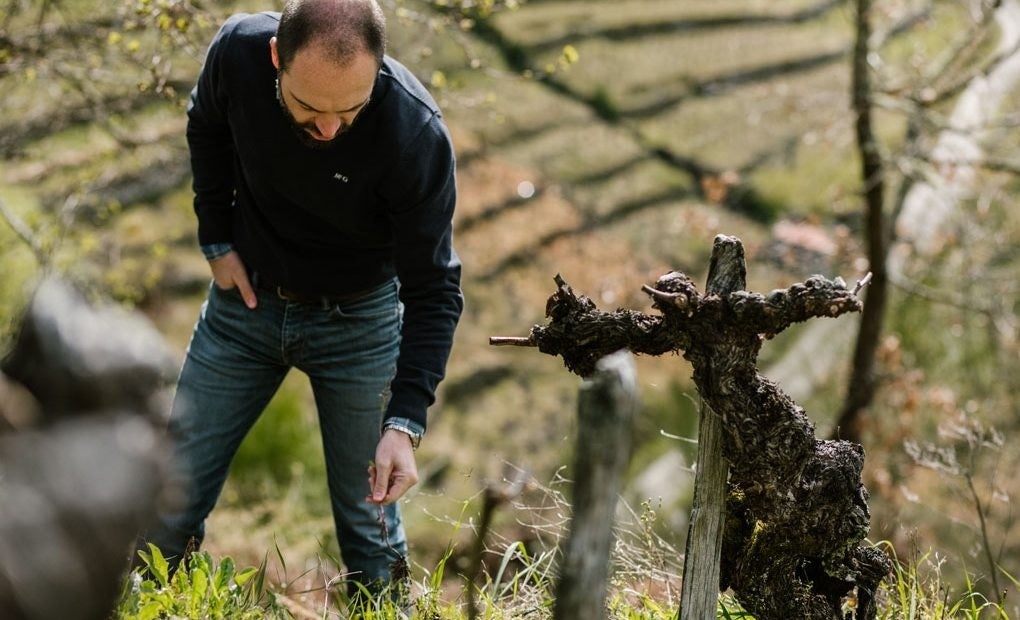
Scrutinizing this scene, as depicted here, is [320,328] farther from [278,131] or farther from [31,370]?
[31,370]

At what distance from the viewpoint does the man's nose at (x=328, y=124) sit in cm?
283

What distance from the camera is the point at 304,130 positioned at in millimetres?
2955

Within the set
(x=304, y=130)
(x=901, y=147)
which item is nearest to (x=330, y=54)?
(x=304, y=130)

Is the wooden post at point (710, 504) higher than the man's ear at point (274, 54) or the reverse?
the reverse

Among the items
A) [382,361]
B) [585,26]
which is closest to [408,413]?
[382,361]

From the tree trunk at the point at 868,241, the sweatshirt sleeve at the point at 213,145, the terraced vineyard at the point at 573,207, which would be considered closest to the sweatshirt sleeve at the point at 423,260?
the sweatshirt sleeve at the point at 213,145

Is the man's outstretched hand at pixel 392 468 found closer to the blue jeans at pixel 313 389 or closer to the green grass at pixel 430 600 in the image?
the green grass at pixel 430 600

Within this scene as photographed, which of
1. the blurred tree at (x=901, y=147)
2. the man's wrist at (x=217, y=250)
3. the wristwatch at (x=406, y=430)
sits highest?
the blurred tree at (x=901, y=147)

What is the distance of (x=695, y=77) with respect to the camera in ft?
33.8

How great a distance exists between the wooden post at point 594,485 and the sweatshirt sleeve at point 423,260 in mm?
1046

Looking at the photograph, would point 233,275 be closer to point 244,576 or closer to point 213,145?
point 213,145

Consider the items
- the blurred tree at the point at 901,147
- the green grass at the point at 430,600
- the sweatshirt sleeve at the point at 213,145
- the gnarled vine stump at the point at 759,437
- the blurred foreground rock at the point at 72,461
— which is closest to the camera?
the blurred foreground rock at the point at 72,461

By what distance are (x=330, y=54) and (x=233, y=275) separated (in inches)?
36.1

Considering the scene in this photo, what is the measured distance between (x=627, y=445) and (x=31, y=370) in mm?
975
